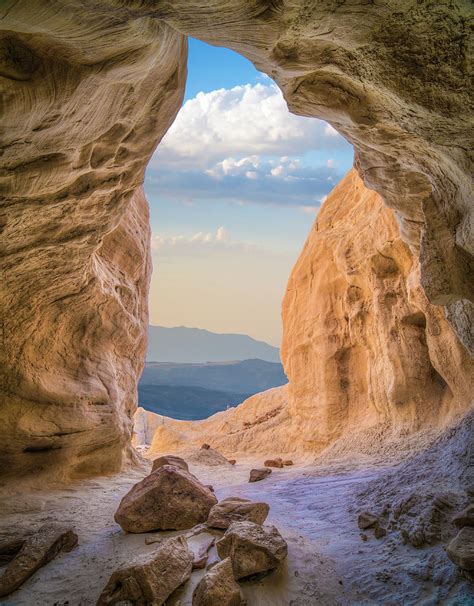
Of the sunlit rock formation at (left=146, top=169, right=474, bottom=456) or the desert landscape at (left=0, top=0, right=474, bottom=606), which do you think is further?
the sunlit rock formation at (left=146, top=169, right=474, bottom=456)

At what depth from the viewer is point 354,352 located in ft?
37.2

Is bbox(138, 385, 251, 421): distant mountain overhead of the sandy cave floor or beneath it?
beneath

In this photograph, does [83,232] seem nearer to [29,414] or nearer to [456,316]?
[29,414]

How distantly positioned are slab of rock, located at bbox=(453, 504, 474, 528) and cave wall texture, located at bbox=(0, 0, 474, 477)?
1947mm

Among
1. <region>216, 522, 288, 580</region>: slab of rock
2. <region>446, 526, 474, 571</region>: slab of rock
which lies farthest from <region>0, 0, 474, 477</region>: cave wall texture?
<region>216, 522, 288, 580</region>: slab of rock

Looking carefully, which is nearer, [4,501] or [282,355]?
[4,501]

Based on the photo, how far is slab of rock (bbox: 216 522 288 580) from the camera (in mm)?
3764

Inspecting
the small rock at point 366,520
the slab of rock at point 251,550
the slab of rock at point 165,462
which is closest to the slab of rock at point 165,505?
the slab of rock at point 251,550

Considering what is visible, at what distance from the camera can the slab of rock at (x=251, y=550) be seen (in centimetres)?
376

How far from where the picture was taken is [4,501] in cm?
604

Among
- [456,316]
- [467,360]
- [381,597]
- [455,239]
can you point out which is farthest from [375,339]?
[381,597]

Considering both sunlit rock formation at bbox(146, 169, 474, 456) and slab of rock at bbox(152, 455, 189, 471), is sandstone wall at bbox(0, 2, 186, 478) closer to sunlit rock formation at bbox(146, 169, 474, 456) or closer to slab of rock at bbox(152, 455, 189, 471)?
slab of rock at bbox(152, 455, 189, 471)

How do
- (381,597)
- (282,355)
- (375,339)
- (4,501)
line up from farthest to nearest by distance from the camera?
(282,355), (375,339), (4,501), (381,597)

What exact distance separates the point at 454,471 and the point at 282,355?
9.40 meters
